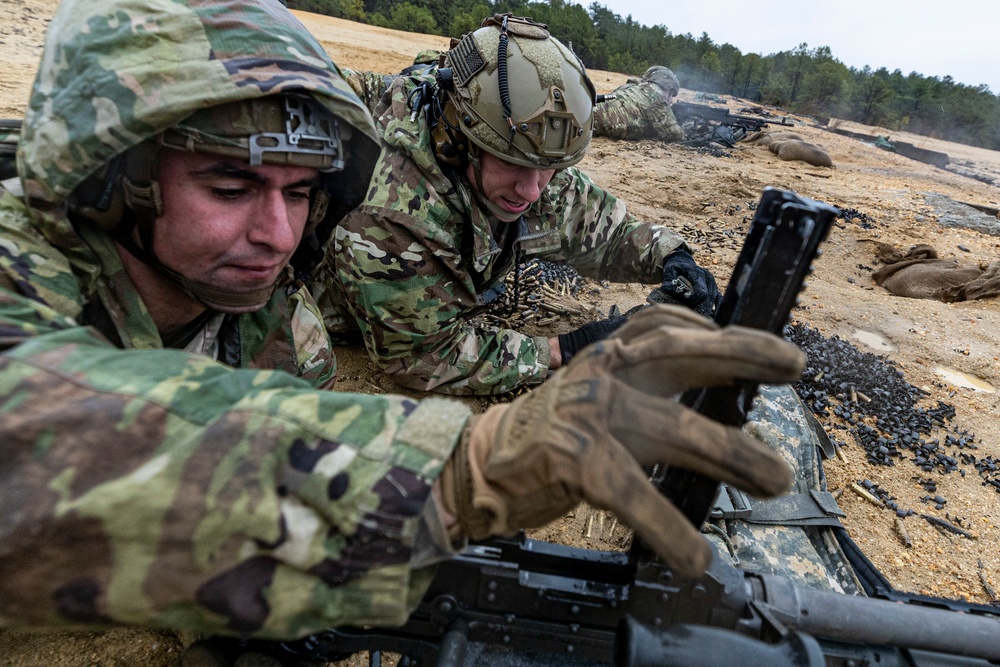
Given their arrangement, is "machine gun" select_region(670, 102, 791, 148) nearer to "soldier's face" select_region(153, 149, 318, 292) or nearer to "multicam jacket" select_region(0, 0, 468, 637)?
"soldier's face" select_region(153, 149, 318, 292)

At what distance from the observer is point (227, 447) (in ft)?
3.59

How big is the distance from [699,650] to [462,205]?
2798 mm

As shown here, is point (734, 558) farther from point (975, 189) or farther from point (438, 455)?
point (975, 189)

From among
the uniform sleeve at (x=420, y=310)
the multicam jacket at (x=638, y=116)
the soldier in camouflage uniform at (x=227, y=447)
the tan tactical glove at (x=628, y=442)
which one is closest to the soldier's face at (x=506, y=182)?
the uniform sleeve at (x=420, y=310)

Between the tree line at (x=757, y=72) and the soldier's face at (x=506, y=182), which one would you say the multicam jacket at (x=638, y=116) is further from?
the tree line at (x=757, y=72)

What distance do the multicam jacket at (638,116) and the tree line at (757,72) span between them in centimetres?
2006

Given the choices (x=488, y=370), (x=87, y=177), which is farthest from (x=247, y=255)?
(x=488, y=370)

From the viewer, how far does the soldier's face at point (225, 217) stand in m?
1.69

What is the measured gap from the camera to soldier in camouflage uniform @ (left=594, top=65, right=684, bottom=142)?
12.2 meters

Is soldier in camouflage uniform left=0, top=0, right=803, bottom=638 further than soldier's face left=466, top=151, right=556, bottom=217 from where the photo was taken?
No

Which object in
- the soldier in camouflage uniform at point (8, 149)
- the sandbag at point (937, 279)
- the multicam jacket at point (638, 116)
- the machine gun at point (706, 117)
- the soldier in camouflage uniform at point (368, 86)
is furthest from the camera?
the machine gun at point (706, 117)

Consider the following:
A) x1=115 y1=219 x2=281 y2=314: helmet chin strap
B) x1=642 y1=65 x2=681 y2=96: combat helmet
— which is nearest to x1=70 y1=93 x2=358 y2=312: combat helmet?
x1=115 y1=219 x2=281 y2=314: helmet chin strap

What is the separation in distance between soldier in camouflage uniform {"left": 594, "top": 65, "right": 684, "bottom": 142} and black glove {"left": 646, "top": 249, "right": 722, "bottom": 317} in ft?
29.2

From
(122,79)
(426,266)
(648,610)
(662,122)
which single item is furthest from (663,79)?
(648,610)
